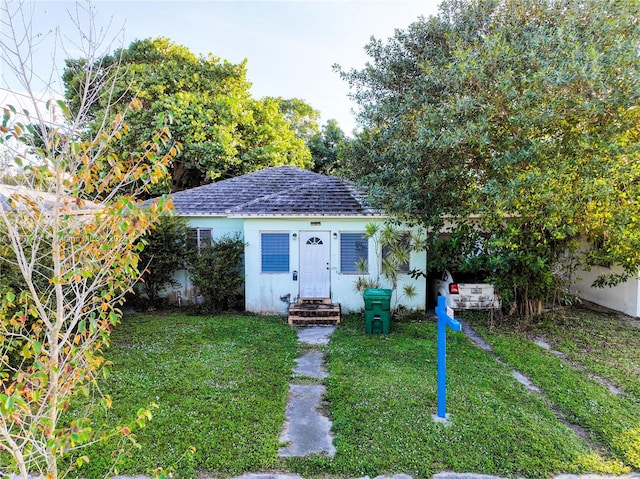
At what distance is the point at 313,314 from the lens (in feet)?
Result: 36.4

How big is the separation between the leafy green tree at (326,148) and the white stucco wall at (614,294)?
20665 millimetres

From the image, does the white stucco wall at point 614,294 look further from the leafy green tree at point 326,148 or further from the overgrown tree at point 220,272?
the leafy green tree at point 326,148

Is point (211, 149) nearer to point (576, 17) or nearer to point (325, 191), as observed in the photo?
→ point (325, 191)

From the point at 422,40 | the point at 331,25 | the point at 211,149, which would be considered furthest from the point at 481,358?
the point at 211,149

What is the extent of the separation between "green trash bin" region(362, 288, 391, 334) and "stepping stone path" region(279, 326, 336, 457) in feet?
6.79

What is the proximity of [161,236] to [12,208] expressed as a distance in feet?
32.0

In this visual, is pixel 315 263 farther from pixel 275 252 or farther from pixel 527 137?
pixel 527 137

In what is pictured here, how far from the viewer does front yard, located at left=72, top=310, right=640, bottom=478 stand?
A: 4602 mm

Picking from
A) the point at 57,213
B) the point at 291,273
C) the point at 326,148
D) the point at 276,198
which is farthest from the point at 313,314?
the point at 326,148

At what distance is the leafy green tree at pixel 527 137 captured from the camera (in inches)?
313

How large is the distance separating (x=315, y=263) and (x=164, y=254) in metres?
4.85

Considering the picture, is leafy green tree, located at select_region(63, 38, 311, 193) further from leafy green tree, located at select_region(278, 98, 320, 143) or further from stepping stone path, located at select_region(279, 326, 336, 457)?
stepping stone path, located at select_region(279, 326, 336, 457)

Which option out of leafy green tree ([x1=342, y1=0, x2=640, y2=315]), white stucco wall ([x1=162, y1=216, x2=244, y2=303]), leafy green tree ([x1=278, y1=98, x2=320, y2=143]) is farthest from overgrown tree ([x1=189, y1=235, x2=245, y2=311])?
leafy green tree ([x1=278, y1=98, x2=320, y2=143])

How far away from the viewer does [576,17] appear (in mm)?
9094
